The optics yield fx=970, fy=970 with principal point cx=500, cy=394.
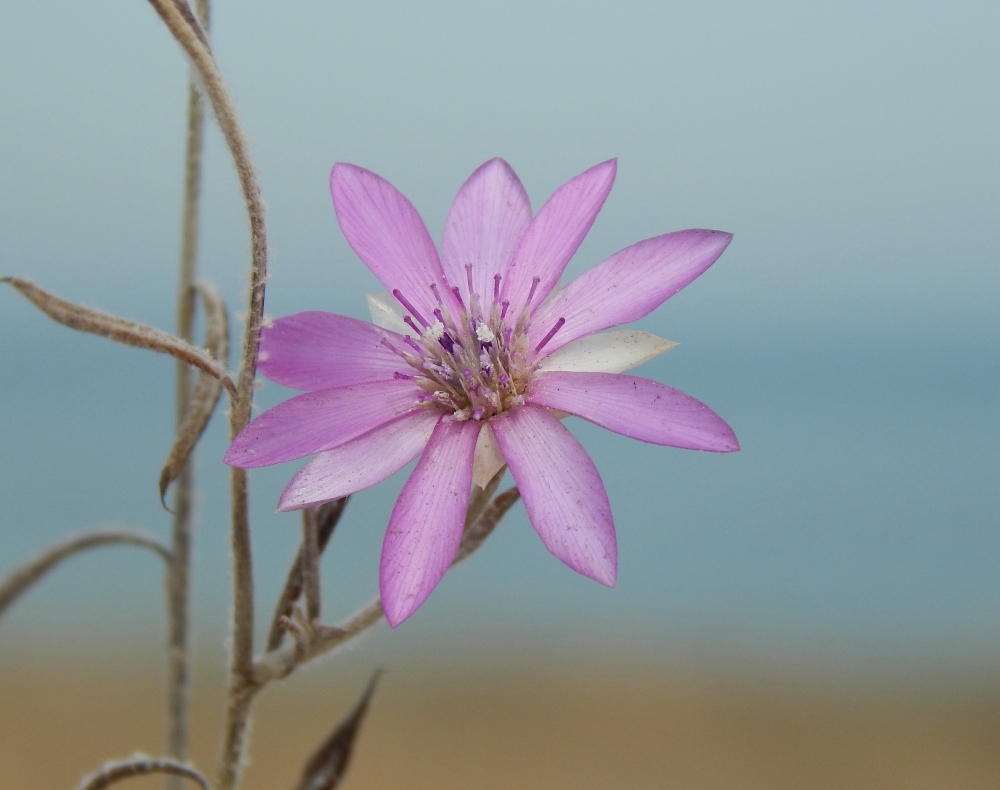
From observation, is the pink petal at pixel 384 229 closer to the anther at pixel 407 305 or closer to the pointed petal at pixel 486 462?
the anther at pixel 407 305

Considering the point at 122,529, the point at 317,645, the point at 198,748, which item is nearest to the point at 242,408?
the point at 317,645

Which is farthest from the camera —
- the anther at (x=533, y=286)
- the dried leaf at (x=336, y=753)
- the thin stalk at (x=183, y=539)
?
the thin stalk at (x=183, y=539)

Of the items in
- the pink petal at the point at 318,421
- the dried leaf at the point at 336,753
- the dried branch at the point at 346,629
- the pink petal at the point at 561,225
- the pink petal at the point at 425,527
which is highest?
the pink petal at the point at 561,225

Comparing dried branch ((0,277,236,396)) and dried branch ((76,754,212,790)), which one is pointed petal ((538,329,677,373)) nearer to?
dried branch ((0,277,236,396))

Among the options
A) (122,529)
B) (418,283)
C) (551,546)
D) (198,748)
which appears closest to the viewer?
(551,546)

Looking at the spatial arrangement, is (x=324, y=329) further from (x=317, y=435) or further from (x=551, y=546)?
(x=551, y=546)

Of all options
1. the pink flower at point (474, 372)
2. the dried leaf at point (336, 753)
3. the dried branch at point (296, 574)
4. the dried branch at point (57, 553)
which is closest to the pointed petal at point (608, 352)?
the pink flower at point (474, 372)

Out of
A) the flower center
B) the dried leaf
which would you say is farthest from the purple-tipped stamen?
the dried leaf
